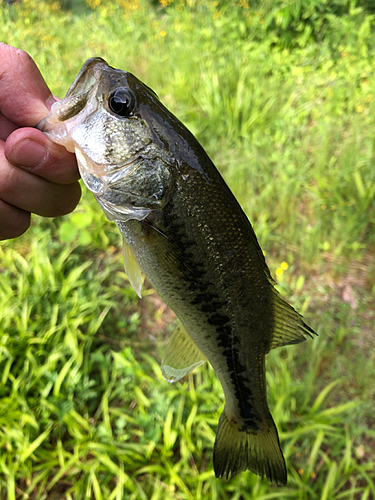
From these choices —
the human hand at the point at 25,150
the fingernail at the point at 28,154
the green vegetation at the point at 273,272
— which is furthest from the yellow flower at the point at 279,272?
the fingernail at the point at 28,154

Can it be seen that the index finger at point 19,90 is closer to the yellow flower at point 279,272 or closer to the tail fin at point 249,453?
the tail fin at point 249,453

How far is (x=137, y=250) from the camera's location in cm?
125

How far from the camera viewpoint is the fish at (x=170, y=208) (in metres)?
1.10

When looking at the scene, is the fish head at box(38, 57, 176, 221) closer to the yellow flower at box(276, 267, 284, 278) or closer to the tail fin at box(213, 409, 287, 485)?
the tail fin at box(213, 409, 287, 485)

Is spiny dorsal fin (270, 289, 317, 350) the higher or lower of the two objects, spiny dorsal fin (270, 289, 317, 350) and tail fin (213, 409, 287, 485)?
the higher

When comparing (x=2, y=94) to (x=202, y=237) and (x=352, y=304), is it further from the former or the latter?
(x=352, y=304)

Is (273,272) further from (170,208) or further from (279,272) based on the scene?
(170,208)

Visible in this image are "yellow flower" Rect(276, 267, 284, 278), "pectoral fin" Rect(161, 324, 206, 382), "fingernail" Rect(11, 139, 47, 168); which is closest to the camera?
"fingernail" Rect(11, 139, 47, 168)

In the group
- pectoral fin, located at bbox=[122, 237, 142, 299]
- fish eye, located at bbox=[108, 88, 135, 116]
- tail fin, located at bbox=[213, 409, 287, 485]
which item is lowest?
tail fin, located at bbox=[213, 409, 287, 485]

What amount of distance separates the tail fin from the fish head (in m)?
1.15

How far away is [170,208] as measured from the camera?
113cm

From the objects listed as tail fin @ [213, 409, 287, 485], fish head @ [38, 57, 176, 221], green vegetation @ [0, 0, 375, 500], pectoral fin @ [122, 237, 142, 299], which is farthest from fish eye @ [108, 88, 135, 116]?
green vegetation @ [0, 0, 375, 500]

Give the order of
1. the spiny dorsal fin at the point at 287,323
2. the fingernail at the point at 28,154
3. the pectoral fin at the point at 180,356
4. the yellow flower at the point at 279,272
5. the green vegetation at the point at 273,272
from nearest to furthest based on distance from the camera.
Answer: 1. the fingernail at the point at 28,154
2. the spiny dorsal fin at the point at 287,323
3. the pectoral fin at the point at 180,356
4. the green vegetation at the point at 273,272
5. the yellow flower at the point at 279,272

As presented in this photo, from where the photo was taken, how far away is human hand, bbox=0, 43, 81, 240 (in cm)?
109
